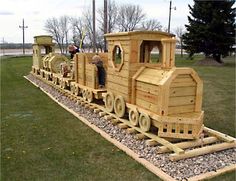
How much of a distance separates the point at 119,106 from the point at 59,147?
2200 millimetres

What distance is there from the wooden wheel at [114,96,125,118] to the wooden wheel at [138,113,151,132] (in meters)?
0.83

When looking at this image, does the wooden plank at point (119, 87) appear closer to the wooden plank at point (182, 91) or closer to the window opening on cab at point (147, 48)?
the window opening on cab at point (147, 48)

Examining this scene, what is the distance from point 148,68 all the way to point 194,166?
265cm

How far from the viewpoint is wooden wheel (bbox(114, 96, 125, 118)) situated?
7.54m

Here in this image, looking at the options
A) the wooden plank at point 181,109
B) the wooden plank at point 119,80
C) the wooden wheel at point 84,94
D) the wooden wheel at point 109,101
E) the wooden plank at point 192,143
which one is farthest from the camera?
the wooden wheel at point 84,94

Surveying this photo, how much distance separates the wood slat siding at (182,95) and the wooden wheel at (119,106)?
156 cm

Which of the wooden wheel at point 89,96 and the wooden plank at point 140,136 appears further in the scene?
the wooden wheel at point 89,96

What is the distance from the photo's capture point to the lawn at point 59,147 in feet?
16.4

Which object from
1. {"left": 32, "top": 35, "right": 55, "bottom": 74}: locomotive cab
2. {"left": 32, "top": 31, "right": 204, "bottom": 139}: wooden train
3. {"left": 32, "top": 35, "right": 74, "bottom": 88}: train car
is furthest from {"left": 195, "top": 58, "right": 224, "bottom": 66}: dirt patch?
{"left": 32, "top": 31, "right": 204, "bottom": 139}: wooden train

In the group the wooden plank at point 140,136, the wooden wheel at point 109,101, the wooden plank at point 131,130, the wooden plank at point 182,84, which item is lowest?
the wooden plank at point 140,136

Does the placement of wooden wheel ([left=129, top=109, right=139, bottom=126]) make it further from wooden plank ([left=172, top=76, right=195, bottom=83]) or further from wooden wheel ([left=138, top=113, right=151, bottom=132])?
wooden plank ([left=172, top=76, right=195, bottom=83])

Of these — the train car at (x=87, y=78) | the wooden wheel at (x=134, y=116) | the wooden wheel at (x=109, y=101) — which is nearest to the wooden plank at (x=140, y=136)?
the wooden wheel at (x=134, y=116)

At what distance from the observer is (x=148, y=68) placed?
23.2 feet

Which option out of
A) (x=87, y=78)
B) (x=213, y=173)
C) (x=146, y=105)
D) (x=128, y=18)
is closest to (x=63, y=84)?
(x=87, y=78)
